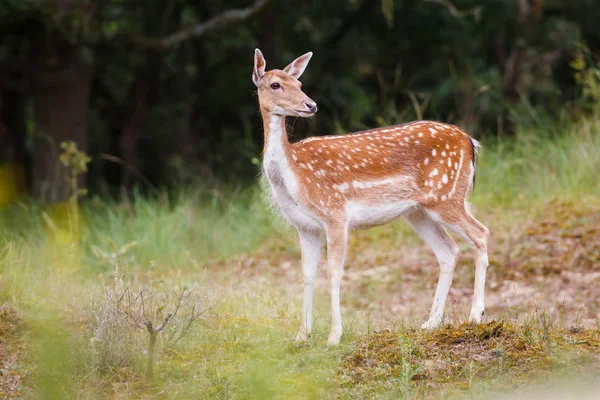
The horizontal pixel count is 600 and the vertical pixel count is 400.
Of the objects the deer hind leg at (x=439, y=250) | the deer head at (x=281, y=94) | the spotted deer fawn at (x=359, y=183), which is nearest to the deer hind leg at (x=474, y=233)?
the spotted deer fawn at (x=359, y=183)

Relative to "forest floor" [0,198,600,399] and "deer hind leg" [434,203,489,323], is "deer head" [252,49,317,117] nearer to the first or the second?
"deer hind leg" [434,203,489,323]

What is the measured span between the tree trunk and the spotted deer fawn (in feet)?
23.6

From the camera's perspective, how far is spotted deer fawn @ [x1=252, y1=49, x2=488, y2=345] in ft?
22.0

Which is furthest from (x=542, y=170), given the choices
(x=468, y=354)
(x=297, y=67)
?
(x=468, y=354)

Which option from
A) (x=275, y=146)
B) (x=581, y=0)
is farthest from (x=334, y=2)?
(x=275, y=146)

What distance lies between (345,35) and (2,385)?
10974 millimetres

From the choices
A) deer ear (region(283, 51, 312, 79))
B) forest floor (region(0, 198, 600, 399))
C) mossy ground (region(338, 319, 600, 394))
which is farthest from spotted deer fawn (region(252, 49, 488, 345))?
mossy ground (region(338, 319, 600, 394))

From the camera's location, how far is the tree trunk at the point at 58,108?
1352 centimetres

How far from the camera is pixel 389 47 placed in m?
15.8

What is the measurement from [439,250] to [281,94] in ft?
5.42

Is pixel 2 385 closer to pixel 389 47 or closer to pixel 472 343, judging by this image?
pixel 472 343

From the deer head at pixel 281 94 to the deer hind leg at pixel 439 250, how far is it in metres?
1.36

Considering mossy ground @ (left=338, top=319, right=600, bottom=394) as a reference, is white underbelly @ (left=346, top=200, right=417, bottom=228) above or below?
above

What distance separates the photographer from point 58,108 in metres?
13.6
